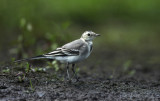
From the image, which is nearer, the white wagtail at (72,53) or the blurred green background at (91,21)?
the white wagtail at (72,53)

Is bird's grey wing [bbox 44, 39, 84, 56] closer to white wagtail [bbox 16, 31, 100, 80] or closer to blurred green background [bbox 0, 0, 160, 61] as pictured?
white wagtail [bbox 16, 31, 100, 80]

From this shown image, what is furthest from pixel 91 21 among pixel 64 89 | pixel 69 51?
pixel 64 89

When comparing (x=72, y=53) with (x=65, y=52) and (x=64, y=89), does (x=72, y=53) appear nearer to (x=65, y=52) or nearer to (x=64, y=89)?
(x=65, y=52)

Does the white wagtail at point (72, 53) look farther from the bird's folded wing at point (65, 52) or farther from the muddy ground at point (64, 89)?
the muddy ground at point (64, 89)

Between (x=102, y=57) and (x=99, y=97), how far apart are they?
15.8ft

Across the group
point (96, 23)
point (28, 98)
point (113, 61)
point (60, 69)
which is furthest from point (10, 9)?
point (28, 98)

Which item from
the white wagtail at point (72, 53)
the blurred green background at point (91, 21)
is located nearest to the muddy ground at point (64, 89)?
the white wagtail at point (72, 53)

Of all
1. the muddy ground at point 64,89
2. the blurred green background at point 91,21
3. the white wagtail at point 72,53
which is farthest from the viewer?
the blurred green background at point 91,21

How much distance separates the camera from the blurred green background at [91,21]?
10.6 metres

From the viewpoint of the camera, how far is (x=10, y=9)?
1184 centimetres

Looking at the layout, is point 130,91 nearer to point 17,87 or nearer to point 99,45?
point 17,87

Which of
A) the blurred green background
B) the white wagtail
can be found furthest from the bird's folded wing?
the blurred green background

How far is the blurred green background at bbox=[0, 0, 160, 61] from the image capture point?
1057 cm

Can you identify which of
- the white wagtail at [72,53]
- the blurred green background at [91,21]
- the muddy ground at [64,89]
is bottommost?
the muddy ground at [64,89]
